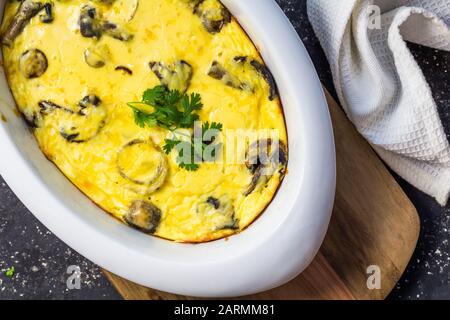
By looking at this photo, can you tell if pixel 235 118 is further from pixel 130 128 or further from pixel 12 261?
pixel 12 261

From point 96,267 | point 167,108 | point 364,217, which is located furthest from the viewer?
point 96,267

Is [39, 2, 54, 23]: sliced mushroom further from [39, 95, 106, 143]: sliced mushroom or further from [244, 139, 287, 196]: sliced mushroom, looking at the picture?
[244, 139, 287, 196]: sliced mushroom

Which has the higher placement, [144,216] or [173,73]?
[173,73]

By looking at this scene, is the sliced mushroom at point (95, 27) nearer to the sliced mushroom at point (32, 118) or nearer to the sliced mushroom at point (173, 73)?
the sliced mushroom at point (173, 73)

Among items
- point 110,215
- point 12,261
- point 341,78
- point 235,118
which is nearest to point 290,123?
point 235,118

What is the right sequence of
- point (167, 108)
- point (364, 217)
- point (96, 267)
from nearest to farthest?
point (167, 108), point (364, 217), point (96, 267)

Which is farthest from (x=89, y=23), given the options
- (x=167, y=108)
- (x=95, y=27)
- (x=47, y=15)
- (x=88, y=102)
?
(x=167, y=108)

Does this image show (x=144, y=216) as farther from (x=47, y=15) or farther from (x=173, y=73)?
(x=47, y=15)
